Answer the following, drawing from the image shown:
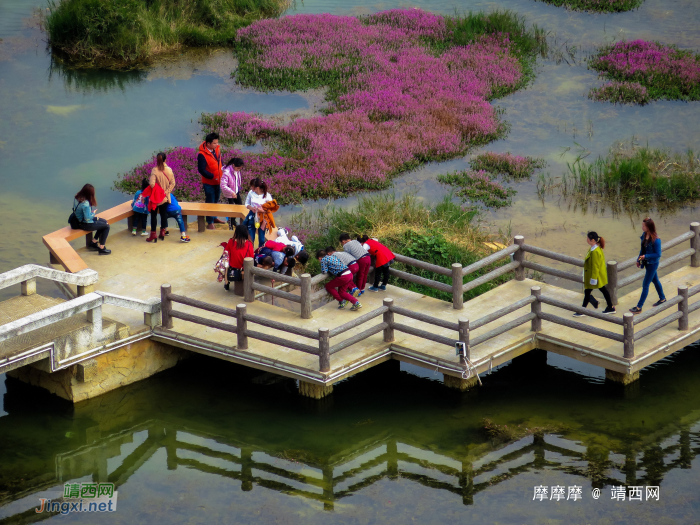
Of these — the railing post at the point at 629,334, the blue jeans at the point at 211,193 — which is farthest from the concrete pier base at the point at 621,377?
the blue jeans at the point at 211,193

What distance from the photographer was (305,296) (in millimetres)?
15875

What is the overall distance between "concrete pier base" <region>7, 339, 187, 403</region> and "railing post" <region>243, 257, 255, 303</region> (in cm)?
145

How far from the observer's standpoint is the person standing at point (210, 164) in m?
19.1

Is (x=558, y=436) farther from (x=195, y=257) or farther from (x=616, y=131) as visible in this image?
(x=616, y=131)

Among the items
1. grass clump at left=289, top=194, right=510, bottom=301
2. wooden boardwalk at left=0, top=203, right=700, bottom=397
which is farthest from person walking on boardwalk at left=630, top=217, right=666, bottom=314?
grass clump at left=289, top=194, right=510, bottom=301

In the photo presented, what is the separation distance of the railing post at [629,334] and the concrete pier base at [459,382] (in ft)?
7.86

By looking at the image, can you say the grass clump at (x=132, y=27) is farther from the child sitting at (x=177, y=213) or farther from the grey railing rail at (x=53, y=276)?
the grey railing rail at (x=53, y=276)

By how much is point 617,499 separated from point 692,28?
21.9 metres

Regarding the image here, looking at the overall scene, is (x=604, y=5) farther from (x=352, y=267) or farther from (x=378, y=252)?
(x=352, y=267)

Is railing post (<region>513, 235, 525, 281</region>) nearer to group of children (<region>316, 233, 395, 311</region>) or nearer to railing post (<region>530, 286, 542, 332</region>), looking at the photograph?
railing post (<region>530, 286, 542, 332</region>)

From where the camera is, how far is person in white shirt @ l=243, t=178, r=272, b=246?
57.5 ft

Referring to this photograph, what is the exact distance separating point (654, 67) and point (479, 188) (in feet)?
27.6

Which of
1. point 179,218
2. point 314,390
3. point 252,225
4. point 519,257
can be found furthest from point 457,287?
point 179,218

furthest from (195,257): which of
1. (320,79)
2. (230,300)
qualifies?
(320,79)
